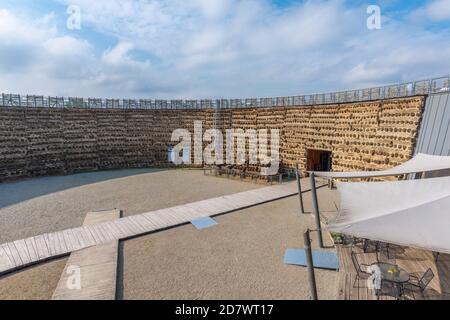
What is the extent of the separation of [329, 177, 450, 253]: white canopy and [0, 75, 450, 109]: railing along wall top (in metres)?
7.83

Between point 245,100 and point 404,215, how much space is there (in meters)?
18.4

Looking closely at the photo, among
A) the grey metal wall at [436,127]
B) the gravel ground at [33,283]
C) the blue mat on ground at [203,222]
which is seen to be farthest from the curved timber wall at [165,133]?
the gravel ground at [33,283]

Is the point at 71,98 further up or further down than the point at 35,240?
further up

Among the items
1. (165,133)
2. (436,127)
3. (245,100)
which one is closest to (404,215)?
(436,127)

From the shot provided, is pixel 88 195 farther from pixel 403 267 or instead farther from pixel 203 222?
pixel 403 267

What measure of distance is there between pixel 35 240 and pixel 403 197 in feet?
37.7

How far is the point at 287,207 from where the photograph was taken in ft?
40.3

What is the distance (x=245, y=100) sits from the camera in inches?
888

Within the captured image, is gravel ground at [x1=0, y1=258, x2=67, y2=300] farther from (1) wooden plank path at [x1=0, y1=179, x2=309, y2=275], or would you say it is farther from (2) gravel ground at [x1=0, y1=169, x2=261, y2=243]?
(2) gravel ground at [x1=0, y1=169, x2=261, y2=243]

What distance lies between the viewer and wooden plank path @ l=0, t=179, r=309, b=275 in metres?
→ 7.84

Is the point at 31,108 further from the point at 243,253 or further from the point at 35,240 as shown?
the point at 243,253

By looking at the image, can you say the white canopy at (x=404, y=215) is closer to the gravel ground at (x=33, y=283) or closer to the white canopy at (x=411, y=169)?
the white canopy at (x=411, y=169)

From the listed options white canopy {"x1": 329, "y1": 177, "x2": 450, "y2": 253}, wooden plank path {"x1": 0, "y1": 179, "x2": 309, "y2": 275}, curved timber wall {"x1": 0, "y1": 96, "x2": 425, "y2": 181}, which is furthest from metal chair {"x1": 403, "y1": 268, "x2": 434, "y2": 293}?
curved timber wall {"x1": 0, "y1": 96, "x2": 425, "y2": 181}
